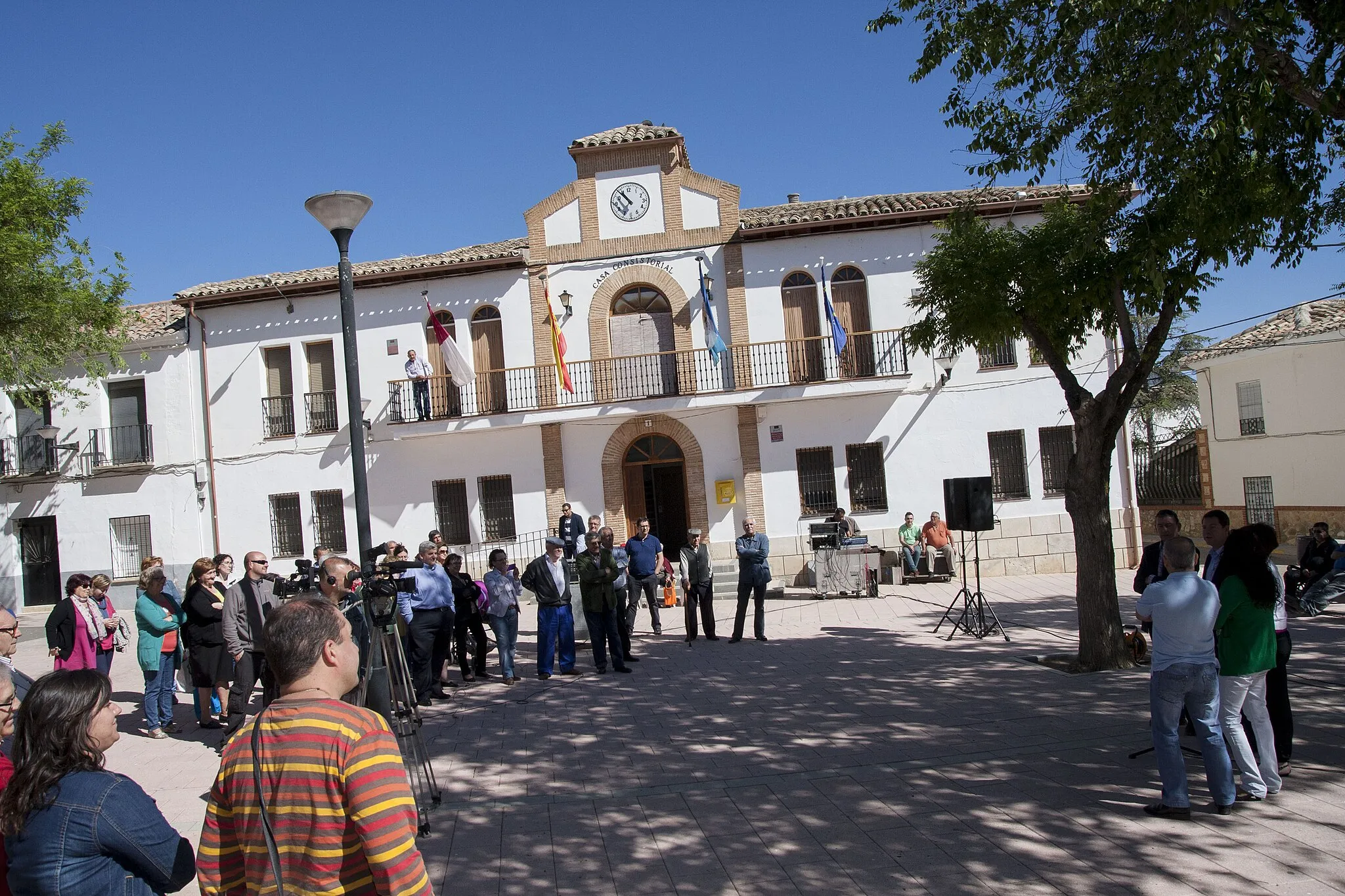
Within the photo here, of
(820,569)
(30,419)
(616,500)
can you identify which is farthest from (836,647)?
(30,419)

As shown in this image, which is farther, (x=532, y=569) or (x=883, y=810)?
(x=532, y=569)

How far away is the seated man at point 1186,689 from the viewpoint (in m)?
5.13

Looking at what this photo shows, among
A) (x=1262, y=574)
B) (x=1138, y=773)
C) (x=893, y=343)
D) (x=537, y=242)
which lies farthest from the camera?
(x=537, y=242)

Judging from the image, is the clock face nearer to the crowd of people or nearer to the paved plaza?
the paved plaza

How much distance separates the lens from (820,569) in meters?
17.4

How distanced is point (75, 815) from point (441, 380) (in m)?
18.1

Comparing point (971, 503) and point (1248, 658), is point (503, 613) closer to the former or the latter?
point (971, 503)

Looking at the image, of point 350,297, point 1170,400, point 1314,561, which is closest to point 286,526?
point 350,297

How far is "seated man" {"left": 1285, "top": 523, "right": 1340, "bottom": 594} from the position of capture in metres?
12.5

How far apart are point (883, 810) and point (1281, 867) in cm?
198

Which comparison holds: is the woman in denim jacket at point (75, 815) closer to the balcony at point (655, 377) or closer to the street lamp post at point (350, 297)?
the street lamp post at point (350, 297)

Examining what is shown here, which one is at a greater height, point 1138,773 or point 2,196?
point 2,196

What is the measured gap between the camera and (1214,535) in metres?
6.20

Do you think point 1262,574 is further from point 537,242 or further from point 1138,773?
point 537,242
